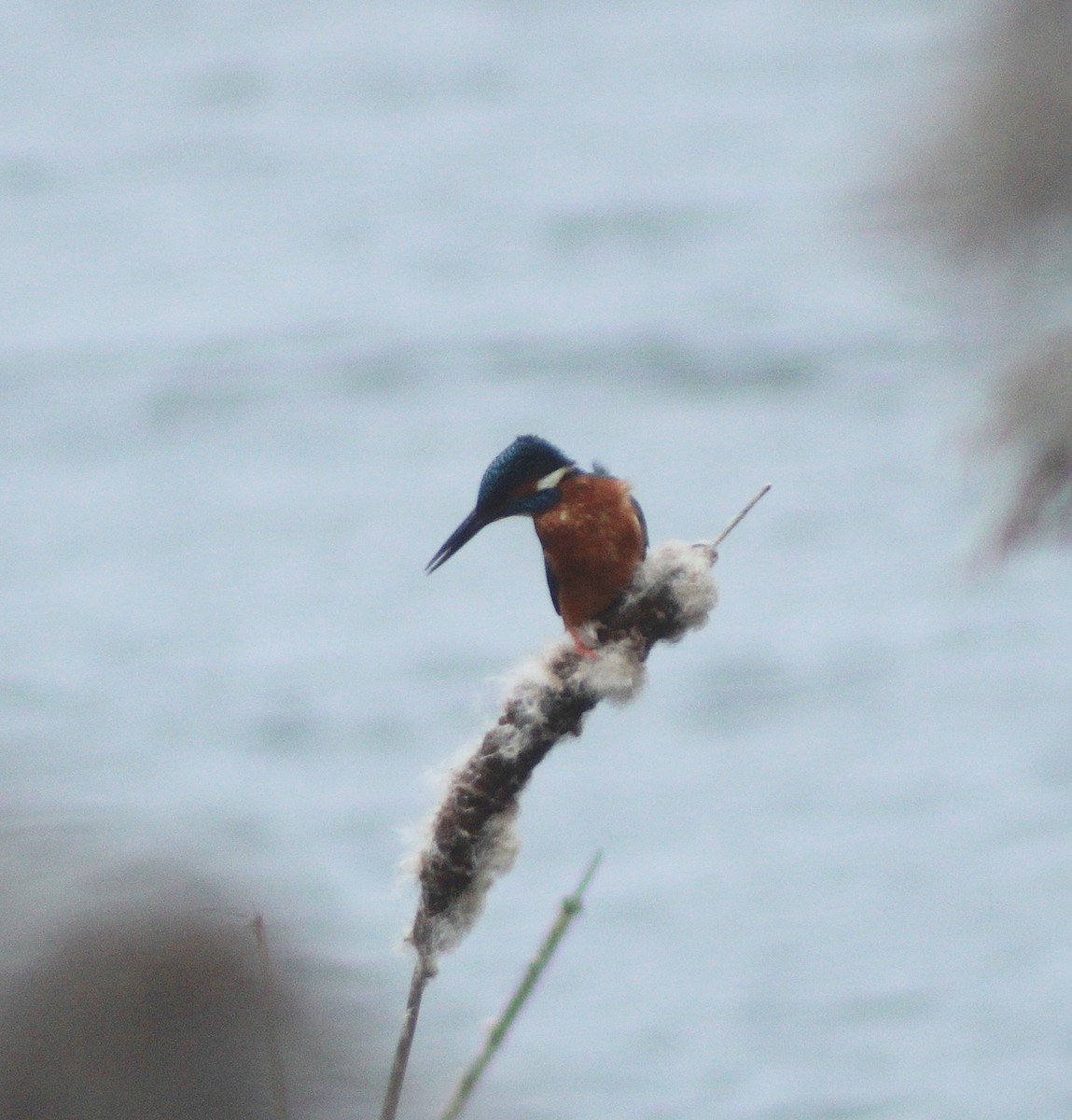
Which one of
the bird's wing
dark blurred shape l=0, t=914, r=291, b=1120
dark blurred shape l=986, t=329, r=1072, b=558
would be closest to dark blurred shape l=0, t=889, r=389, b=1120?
dark blurred shape l=0, t=914, r=291, b=1120

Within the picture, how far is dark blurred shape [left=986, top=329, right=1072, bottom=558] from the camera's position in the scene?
6.08ft

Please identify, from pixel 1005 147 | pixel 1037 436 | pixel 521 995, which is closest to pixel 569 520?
pixel 1037 436

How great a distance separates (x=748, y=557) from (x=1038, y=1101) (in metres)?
5.91

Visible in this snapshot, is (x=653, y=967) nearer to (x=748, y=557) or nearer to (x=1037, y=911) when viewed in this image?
(x=1037, y=911)

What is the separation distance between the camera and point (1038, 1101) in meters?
6.41

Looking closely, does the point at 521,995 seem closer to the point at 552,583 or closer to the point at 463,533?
the point at 463,533

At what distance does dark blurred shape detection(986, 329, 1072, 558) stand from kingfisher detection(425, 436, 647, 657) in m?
0.37

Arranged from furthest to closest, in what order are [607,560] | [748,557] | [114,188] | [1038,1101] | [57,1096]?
[114,188] < [748,557] < [1038,1101] < [57,1096] < [607,560]

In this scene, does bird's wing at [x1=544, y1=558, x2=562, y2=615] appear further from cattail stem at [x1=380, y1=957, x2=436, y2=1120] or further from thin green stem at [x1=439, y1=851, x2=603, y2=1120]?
thin green stem at [x1=439, y1=851, x2=603, y2=1120]

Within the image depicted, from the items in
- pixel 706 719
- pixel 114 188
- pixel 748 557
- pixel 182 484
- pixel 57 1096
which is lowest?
pixel 57 1096

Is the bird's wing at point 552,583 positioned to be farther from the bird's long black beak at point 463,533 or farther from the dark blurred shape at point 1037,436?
the dark blurred shape at point 1037,436

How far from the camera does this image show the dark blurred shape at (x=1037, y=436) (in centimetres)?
185

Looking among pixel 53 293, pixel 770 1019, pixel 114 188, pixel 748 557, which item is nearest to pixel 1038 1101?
pixel 770 1019

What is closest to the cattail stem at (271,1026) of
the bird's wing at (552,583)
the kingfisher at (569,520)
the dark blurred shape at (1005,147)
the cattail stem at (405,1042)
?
the cattail stem at (405,1042)
